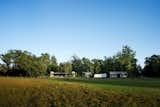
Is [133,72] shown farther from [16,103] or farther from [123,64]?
[16,103]

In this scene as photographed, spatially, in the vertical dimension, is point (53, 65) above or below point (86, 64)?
Result: below

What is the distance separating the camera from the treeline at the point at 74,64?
123669 millimetres

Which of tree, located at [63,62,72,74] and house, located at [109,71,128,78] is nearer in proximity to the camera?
house, located at [109,71,128,78]

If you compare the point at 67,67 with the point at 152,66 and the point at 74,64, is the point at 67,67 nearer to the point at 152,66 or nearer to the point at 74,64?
the point at 74,64

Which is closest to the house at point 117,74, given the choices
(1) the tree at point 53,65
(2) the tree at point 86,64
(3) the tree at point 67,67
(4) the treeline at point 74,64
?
(4) the treeline at point 74,64

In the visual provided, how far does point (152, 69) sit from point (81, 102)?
384 ft

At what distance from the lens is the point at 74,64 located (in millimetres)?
173750

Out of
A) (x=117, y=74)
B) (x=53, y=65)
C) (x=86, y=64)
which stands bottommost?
(x=117, y=74)

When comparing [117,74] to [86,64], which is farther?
[86,64]

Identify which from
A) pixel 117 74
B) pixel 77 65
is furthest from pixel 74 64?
pixel 117 74

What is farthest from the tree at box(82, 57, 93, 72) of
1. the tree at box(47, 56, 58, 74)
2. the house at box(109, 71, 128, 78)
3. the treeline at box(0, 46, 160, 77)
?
the house at box(109, 71, 128, 78)

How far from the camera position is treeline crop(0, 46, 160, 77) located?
123669 millimetres

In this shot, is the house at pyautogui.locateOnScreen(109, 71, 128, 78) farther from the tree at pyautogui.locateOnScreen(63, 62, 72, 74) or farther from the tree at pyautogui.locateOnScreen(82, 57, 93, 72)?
the tree at pyautogui.locateOnScreen(63, 62, 72, 74)

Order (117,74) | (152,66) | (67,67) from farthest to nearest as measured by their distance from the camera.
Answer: (67,67) < (117,74) < (152,66)
